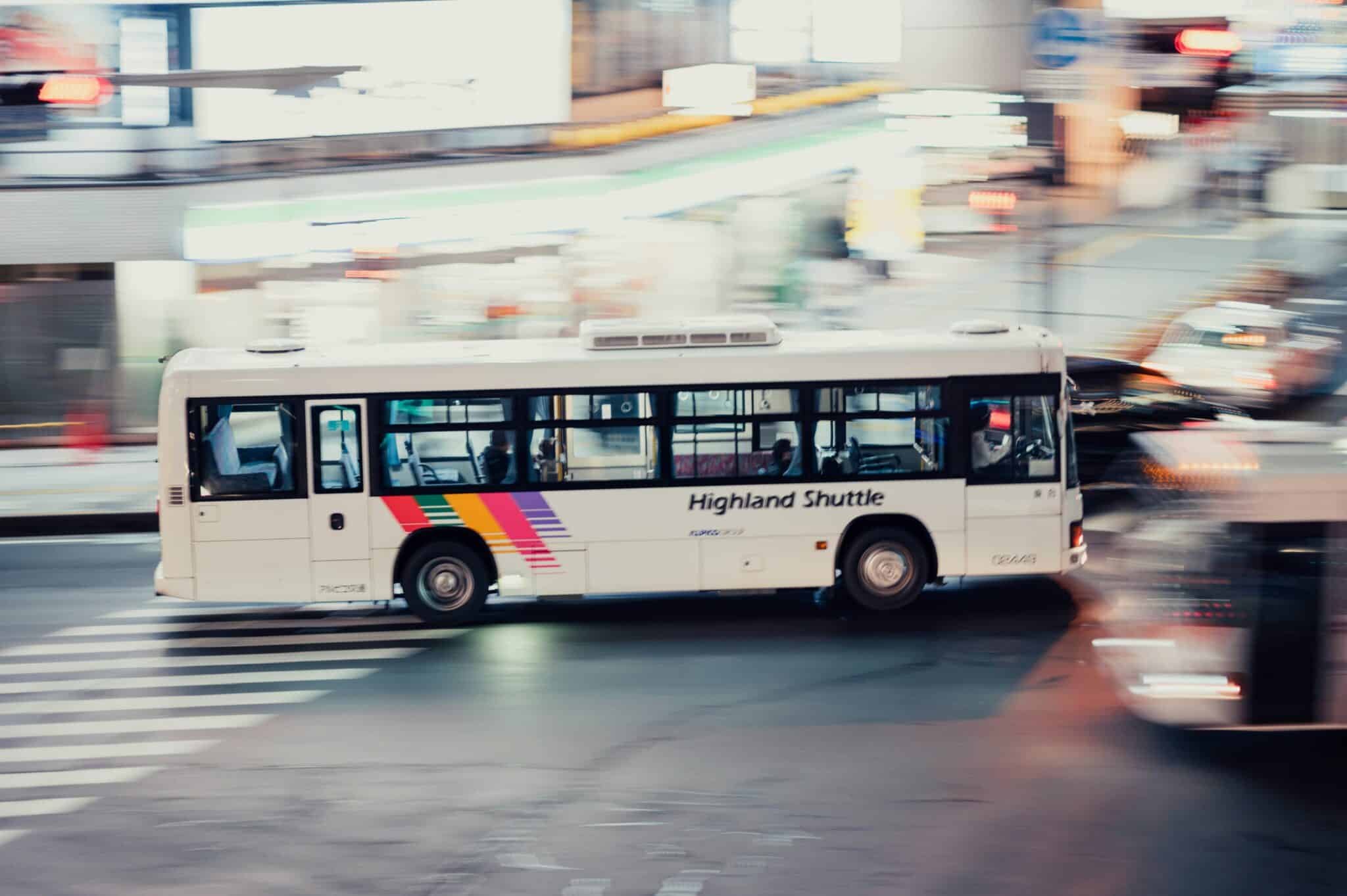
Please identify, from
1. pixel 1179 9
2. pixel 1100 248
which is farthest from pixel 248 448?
pixel 1179 9

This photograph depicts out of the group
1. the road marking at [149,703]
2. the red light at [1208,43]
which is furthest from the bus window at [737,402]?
the red light at [1208,43]

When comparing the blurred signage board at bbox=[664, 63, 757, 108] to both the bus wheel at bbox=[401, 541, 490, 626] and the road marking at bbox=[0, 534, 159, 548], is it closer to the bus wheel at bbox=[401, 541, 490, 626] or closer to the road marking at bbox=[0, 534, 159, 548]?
the road marking at bbox=[0, 534, 159, 548]

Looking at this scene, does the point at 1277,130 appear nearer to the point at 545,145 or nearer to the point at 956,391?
the point at 545,145

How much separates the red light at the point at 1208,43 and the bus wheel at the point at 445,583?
81.0 feet

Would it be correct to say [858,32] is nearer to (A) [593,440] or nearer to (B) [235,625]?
(A) [593,440]

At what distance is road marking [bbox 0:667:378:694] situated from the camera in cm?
1100

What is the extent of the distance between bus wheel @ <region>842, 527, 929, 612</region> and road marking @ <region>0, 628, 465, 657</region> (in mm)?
3453

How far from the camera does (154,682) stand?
1114 cm

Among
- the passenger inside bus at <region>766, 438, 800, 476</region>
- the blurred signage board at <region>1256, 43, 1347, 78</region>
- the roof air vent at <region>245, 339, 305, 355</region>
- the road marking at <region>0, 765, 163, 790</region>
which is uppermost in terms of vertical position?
the blurred signage board at <region>1256, 43, 1347, 78</region>

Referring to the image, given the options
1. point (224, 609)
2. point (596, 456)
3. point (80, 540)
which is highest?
point (596, 456)

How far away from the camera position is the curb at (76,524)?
671 inches

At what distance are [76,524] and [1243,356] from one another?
16831 mm

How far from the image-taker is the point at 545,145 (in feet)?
71.5

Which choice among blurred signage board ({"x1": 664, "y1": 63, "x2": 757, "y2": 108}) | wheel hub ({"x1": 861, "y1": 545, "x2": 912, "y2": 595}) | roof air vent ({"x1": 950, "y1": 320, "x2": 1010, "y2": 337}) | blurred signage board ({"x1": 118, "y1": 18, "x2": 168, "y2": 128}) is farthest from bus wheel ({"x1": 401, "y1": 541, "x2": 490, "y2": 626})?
blurred signage board ({"x1": 664, "y1": 63, "x2": 757, "y2": 108})
